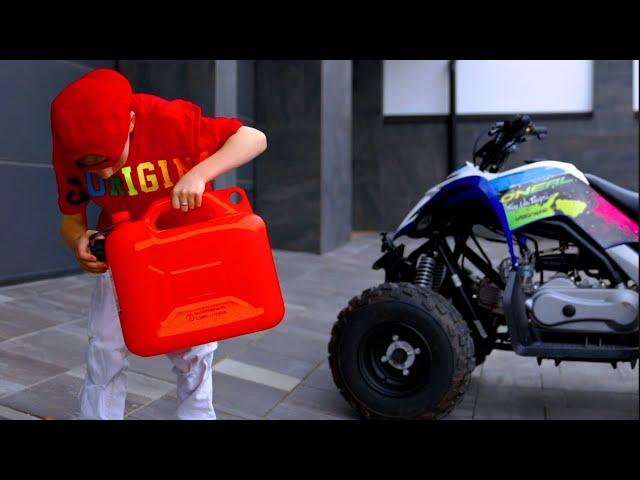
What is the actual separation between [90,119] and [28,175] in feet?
12.5

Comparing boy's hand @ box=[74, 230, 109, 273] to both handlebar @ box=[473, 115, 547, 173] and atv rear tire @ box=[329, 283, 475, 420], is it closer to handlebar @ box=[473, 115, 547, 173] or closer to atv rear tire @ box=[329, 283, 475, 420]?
atv rear tire @ box=[329, 283, 475, 420]

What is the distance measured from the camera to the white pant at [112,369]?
222 cm

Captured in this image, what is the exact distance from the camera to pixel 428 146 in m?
12.9

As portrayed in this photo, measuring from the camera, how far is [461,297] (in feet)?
10.6

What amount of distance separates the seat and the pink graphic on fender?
0.02m

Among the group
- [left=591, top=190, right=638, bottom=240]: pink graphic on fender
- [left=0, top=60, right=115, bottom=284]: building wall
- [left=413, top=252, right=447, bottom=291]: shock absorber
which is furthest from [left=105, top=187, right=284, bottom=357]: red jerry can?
[left=0, top=60, right=115, bottom=284]: building wall

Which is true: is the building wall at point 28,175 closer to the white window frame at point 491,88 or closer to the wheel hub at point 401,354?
the wheel hub at point 401,354

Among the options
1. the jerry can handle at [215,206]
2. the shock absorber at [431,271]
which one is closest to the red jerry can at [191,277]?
the jerry can handle at [215,206]

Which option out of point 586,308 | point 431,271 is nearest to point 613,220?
point 586,308

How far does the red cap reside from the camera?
5.90 ft

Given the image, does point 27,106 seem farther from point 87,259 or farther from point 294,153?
point 294,153

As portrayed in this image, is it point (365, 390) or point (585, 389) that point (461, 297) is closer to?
point (365, 390)

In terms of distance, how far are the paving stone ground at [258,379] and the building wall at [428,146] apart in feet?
27.4

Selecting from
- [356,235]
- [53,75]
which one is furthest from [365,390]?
[356,235]
